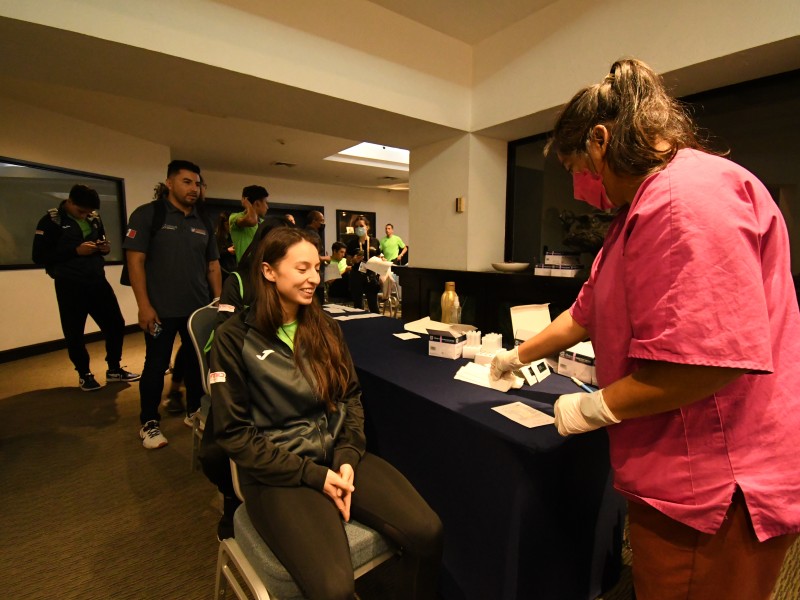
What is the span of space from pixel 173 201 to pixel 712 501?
267cm

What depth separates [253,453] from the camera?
3.52ft

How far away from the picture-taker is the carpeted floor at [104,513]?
1433 millimetres

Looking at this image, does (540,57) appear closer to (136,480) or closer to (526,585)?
(526,585)

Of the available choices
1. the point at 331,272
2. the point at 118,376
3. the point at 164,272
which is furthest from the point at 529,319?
the point at 331,272

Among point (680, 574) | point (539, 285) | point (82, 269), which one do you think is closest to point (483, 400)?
point (680, 574)

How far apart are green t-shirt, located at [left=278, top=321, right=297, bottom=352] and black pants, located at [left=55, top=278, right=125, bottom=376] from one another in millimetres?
2832

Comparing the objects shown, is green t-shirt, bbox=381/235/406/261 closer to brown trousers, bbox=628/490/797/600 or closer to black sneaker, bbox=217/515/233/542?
black sneaker, bbox=217/515/233/542

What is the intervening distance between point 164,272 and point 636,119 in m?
2.42

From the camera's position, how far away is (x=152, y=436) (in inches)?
93.5

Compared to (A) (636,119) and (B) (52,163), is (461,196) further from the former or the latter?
(B) (52,163)

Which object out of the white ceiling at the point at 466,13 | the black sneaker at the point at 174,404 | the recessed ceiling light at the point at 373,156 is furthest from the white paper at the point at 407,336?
the recessed ceiling light at the point at 373,156

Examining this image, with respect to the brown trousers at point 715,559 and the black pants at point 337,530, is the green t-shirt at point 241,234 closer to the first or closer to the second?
the black pants at point 337,530

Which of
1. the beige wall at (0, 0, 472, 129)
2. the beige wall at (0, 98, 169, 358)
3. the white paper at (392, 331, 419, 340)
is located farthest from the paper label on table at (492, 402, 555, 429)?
the beige wall at (0, 98, 169, 358)

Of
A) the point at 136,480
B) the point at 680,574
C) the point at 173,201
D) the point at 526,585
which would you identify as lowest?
the point at 136,480
